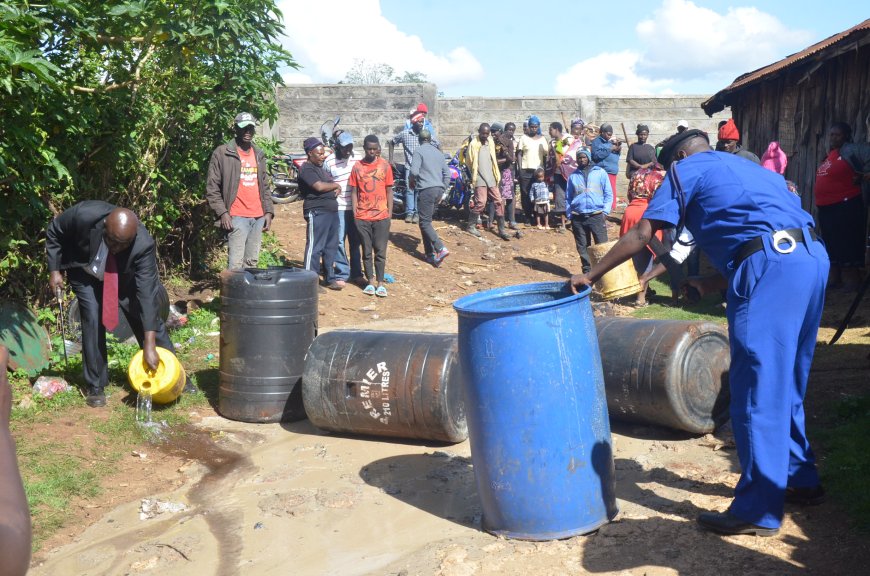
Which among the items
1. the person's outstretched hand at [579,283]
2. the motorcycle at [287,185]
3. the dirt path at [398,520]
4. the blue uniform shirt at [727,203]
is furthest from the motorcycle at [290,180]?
the blue uniform shirt at [727,203]

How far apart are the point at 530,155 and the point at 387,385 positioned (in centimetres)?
1101

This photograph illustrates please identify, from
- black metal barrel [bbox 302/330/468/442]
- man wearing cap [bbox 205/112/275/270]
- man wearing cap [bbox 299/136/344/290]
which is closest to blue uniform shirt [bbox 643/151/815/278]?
→ black metal barrel [bbox 302/330/468/442]

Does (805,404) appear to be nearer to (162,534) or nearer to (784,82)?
(162,534)

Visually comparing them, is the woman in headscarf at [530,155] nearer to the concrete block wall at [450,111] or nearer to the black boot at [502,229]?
the black boot at [502,229]

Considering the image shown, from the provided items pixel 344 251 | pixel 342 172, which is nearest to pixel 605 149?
pixel 342 172

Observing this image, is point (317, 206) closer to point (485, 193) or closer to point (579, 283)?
point (485, 193)

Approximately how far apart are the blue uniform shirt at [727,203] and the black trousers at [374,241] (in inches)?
300

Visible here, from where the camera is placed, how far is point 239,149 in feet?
32.6

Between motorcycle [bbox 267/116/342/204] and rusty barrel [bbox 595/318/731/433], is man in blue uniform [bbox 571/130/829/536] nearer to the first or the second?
rusty barrel [bbox 595/318/731/433]

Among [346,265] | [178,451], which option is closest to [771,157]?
[346,265]

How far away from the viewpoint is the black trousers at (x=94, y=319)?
6953 millimetres

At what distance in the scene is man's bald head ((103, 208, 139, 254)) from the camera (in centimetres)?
659

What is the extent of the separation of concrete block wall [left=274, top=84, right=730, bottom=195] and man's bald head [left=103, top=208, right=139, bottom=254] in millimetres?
10896

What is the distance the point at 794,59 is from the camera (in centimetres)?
1209
